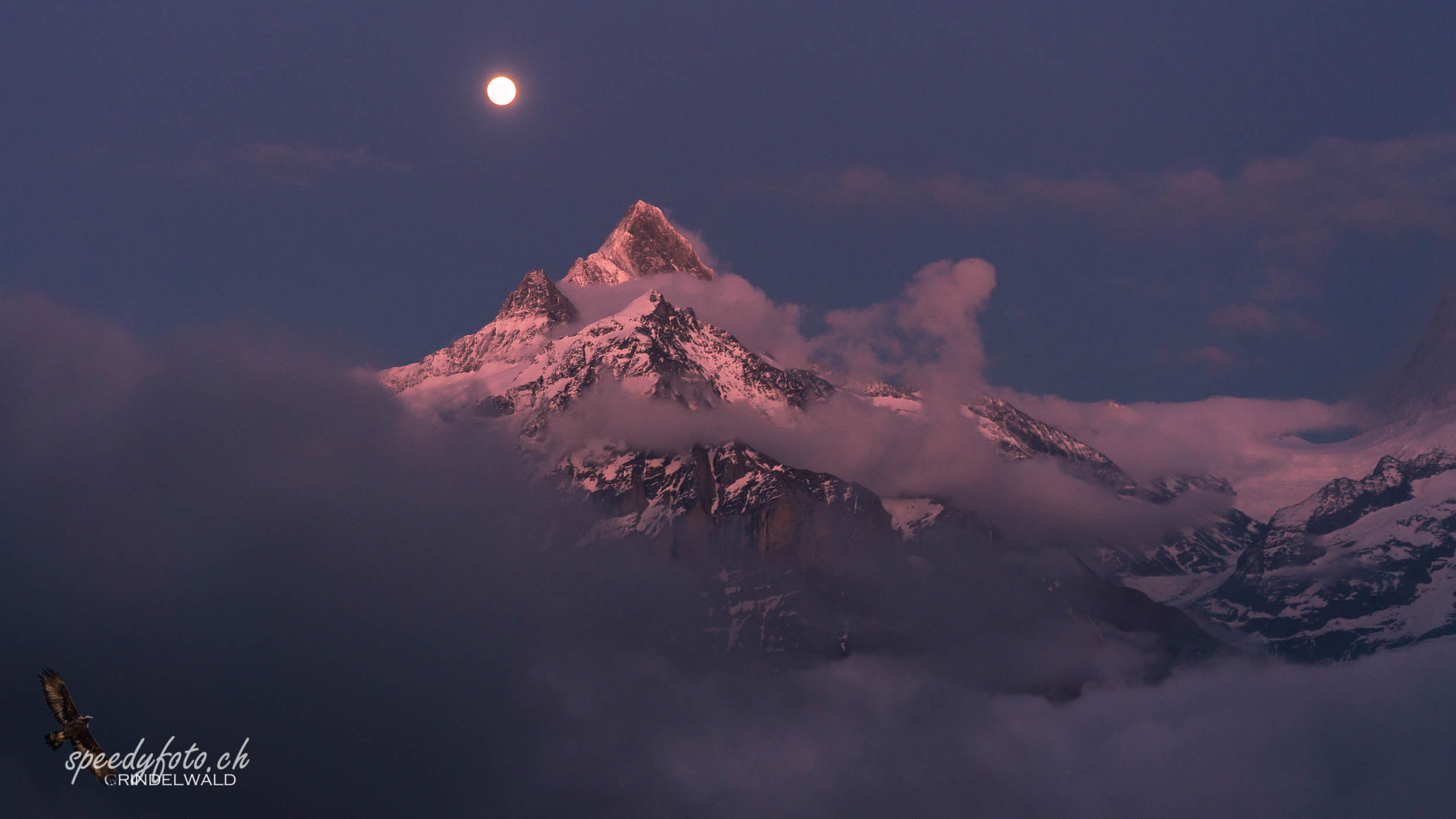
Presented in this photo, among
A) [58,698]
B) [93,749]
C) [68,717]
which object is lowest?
[93,749]

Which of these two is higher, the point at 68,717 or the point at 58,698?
the point at 58,698

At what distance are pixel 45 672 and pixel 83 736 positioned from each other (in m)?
8.28

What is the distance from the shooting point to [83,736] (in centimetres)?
14462

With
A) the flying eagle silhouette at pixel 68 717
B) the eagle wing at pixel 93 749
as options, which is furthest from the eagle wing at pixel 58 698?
the eagle wing at pixel 93 749

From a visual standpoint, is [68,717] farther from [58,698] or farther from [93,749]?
[93,749]

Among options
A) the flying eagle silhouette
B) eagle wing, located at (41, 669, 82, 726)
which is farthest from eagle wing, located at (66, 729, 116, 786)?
eagle wing, located at (41, 669, 82, 726)

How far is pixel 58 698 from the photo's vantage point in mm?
143750

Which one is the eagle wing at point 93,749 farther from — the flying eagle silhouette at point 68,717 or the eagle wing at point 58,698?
the eagle wing at point 58,698

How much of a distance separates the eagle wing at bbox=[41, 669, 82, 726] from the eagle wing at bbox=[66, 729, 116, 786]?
1.56m

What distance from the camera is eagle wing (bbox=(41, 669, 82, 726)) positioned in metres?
142

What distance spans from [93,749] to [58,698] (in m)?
5.95

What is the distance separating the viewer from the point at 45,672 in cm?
14050

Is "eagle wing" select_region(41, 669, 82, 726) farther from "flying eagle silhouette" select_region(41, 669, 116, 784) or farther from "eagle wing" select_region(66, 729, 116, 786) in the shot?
"eagle wing" select_region(66, 729, 116, 786)

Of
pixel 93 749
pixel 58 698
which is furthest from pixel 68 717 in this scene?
pixel 93 749
